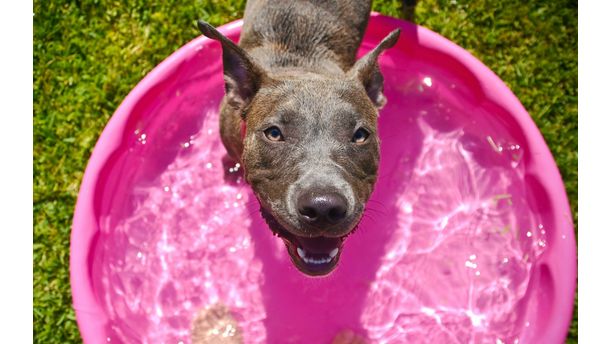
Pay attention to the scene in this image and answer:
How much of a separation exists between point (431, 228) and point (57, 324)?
3852mm

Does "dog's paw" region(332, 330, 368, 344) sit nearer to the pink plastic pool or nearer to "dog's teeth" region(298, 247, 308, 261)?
the pink plastic pool

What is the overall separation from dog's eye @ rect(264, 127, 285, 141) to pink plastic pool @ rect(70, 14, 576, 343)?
200cm

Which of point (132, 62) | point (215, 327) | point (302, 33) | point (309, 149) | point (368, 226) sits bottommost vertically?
point (215, 327)

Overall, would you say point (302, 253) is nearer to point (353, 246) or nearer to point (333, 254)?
point (333, 254)

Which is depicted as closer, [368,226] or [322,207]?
[322,207]

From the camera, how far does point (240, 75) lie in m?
4.51

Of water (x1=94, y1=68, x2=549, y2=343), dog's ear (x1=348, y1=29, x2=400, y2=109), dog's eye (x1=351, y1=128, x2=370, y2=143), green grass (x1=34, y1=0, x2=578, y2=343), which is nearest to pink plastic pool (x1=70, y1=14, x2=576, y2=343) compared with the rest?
Result: water (x1=94, y1=68, x2=549, y2=343)

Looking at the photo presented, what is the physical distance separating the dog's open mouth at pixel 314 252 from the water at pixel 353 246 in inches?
69.1

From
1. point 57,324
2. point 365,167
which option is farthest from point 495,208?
point 57,324

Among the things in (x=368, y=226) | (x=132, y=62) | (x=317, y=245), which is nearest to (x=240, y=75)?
(x=317, y=245)

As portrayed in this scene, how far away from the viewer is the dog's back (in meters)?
5.13

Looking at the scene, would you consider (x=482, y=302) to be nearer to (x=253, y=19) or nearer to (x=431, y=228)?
(x=431, y=228)

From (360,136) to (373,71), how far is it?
2.26ft

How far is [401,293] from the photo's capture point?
5.96m
